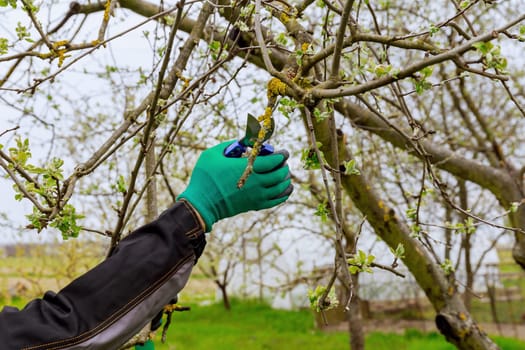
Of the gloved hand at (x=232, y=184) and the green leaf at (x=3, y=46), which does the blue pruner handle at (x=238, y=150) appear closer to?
the gloved hand at (x=232, y=184)

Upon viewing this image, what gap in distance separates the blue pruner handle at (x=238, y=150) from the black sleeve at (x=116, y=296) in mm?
298

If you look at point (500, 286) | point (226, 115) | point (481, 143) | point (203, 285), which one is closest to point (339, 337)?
point (500, 286)

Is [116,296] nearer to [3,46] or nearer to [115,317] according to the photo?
[115,317]

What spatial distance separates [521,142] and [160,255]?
6.02 metres

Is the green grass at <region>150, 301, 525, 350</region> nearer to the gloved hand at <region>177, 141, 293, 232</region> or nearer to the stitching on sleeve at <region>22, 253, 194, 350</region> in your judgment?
the gloved hand at <region>177, 141, 293, 232</region>

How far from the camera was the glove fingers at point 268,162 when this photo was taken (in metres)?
1.55

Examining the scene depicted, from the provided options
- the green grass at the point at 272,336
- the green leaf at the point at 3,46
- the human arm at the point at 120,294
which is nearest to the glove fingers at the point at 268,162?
the human arm at the point at 120,294

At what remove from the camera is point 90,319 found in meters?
1.21

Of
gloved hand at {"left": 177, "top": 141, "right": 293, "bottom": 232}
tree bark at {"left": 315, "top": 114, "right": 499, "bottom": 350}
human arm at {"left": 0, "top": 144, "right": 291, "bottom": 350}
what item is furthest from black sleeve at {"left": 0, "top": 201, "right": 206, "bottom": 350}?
tree bark at {"left": 315, "top": 114, "right": 499, "bottom": 350}

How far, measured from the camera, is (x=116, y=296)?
1243mm

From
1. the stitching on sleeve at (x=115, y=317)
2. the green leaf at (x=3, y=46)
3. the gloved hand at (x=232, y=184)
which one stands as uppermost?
the green leaf at (x=3, y=46)

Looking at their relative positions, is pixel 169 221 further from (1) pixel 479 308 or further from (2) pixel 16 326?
(1) pixel 479 308

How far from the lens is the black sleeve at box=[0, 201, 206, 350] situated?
1.19 metres

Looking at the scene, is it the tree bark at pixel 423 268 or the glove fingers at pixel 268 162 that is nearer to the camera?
the glove fingers at pixel 268 162
